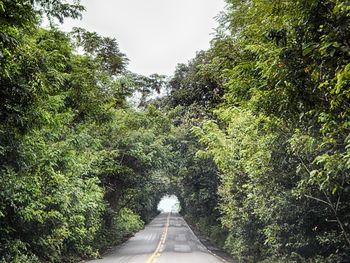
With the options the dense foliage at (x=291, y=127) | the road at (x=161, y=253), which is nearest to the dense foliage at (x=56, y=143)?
the road at (x=161, y=253)

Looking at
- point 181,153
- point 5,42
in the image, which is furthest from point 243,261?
point 181,153

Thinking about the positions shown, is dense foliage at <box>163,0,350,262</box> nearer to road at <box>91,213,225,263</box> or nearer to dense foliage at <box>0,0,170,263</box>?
road at <box>91,213,225,263</box>

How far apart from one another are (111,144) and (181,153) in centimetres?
828

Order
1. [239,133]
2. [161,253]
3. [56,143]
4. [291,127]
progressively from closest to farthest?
[291,127]
[56,143]
[239,133]
[161,253]

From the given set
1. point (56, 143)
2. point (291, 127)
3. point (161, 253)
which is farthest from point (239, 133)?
point (161, 253)

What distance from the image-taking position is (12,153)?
7992 millimetres

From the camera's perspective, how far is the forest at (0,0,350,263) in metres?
4.76

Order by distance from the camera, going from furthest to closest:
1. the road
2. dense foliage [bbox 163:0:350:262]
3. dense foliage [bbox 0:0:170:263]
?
the road, dense foliage [bbox 0:0:170:263], dense foliage [bbox 163:0:350:262]

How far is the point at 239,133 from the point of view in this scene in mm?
11492

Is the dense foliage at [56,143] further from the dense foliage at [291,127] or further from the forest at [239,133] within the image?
the dense foliage at [291,127]

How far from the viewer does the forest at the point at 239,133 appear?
4.76 meters

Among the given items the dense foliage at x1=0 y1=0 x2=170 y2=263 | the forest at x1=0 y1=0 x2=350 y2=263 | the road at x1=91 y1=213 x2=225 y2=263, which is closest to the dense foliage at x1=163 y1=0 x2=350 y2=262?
the forest at x1=0 y1=0 x2=350 y2=263

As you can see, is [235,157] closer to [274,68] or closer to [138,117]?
[274,68]

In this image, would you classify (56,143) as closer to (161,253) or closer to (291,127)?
(291,127)
